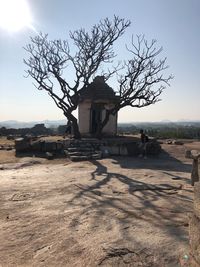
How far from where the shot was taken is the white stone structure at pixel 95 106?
72.5ft

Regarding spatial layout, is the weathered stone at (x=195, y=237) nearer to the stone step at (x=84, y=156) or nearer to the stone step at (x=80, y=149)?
the stone step at (x=84, y=156)

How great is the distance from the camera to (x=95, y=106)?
2245 cm

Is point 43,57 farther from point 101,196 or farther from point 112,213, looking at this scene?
point 112,213

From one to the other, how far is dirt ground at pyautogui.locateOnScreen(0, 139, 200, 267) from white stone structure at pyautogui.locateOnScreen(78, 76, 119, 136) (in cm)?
1197

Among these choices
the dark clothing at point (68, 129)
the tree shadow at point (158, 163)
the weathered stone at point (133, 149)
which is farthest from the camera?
the dark clothing at point (68, 129)

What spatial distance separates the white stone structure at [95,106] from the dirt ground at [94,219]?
11968 mm

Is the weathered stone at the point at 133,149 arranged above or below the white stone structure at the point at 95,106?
below

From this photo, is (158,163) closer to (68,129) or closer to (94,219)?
(94,219)

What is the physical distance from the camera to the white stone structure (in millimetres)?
22086

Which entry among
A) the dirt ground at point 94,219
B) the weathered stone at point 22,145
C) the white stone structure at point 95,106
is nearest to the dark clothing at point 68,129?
the white stone structure at point 95,106

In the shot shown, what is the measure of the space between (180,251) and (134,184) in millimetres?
4722

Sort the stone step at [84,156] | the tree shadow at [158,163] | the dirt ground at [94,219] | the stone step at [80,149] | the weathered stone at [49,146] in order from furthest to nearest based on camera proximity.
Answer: the weathered stone at [49,146] < the stone step at [80,149] < the stone step at [84,156] < the tree shadow at [158,163] < the dirt ground at [94,219]

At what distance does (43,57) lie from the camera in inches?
817

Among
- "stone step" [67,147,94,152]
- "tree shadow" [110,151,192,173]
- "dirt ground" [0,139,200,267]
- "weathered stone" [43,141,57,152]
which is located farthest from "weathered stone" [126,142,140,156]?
"dirt ground" [0,139,200,267]
